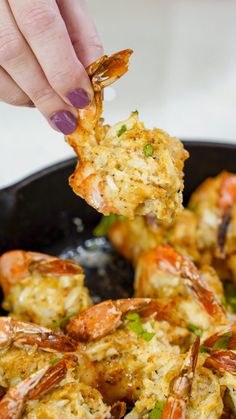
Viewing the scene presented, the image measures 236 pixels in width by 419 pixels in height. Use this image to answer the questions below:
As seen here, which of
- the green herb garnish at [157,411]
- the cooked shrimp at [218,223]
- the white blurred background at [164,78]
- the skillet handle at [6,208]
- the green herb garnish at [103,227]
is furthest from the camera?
the white blurred background at [164,78]

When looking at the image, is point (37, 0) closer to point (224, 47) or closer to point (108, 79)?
point (108, 79)

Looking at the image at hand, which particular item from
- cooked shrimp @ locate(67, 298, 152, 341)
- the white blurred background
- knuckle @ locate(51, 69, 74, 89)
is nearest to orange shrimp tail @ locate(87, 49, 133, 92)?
knuckle @ locate(51, 69, 74, 89)

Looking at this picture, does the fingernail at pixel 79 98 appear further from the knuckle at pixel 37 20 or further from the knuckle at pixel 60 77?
the knuckle at pixel 37 20

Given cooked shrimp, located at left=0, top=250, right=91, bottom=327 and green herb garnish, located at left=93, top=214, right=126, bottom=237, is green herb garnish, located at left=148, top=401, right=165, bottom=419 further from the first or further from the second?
green herb garnish, located at left=93, top=214, right=126, bottom=237

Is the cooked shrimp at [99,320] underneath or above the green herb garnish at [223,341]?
above

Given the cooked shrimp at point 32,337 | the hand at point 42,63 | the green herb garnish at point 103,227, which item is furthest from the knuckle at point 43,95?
the green herb garnish at point 103,227

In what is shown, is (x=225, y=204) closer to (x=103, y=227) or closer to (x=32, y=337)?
(x=103, y=227)

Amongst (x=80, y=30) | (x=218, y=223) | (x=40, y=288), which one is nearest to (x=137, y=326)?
(x=40, y=288)

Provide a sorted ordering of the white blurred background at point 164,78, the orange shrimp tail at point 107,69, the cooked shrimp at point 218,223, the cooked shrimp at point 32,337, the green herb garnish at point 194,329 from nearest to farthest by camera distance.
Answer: the orange shrimp tail at point 107,69
the cooked shrimp at point 32,337
the green herb garnish at point 194,329
the cooked shrimp at point 218,223
the white blurred background at point 164,78
